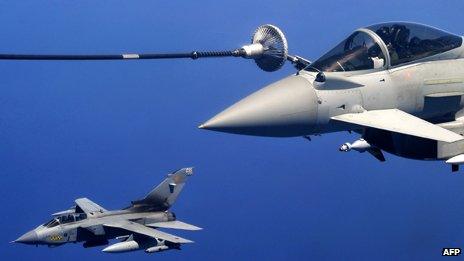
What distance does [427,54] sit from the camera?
9391 mm

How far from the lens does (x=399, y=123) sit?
808 centimetres

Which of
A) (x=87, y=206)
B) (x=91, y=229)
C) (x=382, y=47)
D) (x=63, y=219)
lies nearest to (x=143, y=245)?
(x=91, y=229)

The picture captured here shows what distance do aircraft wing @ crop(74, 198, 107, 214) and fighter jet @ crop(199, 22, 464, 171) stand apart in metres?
21.1

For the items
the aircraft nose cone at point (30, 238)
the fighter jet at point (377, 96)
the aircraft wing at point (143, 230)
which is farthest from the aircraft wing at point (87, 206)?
the fighter jet at point (377, 96)

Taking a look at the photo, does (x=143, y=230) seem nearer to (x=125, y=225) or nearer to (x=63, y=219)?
(x=125, y=225)

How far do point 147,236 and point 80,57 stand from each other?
20.1 meters

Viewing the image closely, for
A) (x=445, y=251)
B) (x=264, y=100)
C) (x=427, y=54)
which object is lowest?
(x=445, y=251)

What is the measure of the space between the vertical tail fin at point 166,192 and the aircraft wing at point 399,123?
21.3m

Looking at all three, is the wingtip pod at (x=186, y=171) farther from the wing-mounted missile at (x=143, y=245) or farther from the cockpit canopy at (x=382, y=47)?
the cockpit canopy at (x=382, y=47)

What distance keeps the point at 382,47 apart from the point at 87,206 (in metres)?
22.9

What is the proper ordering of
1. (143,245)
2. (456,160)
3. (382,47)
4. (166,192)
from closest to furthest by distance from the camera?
(456,160), (382,47), (143,245), (166,192)

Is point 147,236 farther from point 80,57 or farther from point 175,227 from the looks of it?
point 80,57

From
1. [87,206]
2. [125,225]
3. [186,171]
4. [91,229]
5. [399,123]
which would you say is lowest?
[399,123]

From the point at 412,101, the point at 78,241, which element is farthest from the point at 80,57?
the point at 78,241
